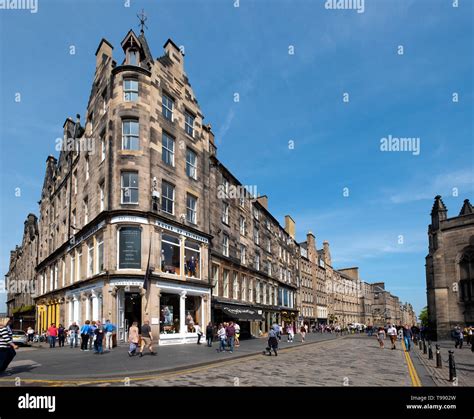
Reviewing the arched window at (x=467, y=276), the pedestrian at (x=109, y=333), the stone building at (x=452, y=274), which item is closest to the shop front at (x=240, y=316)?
the pedestrian at (x=109, y=333)

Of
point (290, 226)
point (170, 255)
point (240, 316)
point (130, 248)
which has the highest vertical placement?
point (290, 226)

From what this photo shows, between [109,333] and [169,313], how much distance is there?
5.22m

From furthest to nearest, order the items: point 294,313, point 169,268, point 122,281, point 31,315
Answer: point 294,313, point 31,315, point 169,268, point 122,281

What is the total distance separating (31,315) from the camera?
51000 mm

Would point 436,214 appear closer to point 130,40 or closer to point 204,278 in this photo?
point 204,278

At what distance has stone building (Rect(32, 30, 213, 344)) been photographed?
23.1 m

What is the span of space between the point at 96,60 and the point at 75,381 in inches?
1023

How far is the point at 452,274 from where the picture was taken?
145 feet

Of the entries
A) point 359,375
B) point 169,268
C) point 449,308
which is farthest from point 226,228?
point 449,308

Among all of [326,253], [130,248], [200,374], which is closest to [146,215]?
[130,248]

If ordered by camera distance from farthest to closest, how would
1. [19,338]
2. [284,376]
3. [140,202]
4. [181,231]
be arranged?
[19,338] → [181,231] → [140,202] → [284,376]

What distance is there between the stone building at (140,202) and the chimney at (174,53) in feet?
0.35

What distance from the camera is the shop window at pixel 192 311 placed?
27.2 meters

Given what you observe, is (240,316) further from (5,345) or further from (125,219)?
(5,345)
